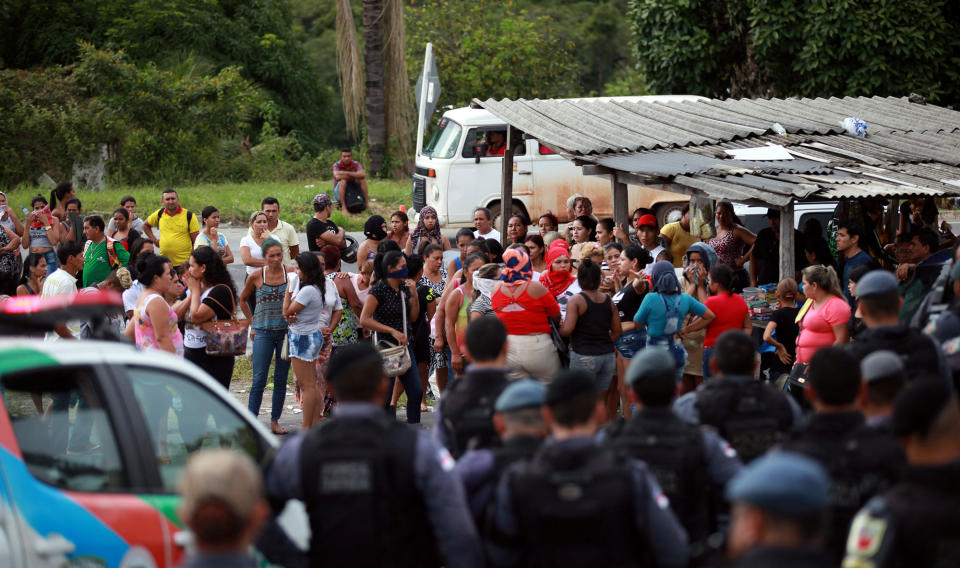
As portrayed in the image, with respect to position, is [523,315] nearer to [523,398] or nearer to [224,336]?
[224,336]

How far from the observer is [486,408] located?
4.83 metres

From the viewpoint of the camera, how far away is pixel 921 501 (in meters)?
3.45

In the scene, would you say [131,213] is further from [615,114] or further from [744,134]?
[744,134]

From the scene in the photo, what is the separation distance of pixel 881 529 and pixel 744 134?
913 centimetres

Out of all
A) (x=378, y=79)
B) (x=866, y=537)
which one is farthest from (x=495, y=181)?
(x=866, y=537)

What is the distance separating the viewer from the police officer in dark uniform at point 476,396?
190 inches

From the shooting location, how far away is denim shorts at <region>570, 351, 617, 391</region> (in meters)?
8.55

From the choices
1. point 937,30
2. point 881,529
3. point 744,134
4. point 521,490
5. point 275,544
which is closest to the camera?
point 881,529

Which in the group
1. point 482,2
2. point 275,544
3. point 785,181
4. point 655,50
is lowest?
point 275,544

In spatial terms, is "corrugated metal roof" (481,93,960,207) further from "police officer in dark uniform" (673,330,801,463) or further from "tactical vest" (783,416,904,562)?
"tactical vest" (783,416,904,562)

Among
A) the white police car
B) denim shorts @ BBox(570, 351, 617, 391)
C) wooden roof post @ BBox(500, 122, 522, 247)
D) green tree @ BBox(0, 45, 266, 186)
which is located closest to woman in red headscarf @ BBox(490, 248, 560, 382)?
denim shorts @ BBox(570, 351, 617, 391)

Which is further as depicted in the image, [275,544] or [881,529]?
[275,544]

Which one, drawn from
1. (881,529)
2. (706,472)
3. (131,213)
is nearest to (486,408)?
(706,472)

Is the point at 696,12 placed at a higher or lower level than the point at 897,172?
higher
